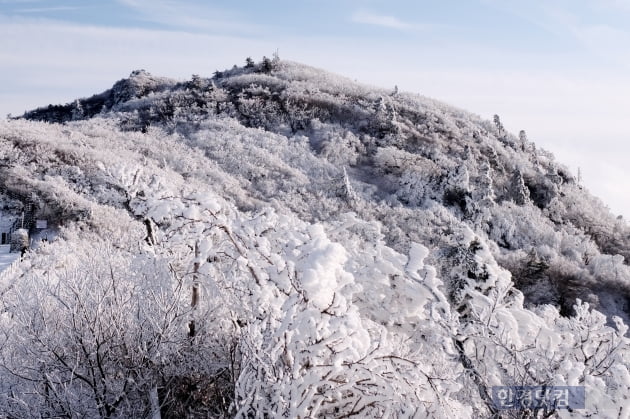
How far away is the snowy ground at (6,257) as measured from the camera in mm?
16984

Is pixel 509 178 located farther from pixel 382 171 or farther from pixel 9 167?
pixel 9 167

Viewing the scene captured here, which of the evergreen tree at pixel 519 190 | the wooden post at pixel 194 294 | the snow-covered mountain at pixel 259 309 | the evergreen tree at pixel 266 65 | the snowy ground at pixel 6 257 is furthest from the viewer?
the evergreen tree at pixel 266 65

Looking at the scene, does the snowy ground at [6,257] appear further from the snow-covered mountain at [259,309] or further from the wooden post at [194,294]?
the wooden post at [194,294]

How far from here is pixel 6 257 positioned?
18.1 meters

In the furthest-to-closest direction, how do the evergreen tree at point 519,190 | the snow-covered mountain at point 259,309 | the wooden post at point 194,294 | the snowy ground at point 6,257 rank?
the evergreen tree at point 519,190 → the snowy ground at point 6,257 → the wooden post at point 194,294 → the snow-covered mountain at point 259,309

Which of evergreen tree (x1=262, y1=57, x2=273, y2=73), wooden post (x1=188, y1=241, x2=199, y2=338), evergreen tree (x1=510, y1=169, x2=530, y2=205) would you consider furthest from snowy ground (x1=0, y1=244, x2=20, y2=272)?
evergreen tree (x1=262, y1=57, x2=273, y2=73)

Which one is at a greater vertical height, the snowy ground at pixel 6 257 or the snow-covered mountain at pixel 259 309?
the snow-covered mountain at pixel 259 309

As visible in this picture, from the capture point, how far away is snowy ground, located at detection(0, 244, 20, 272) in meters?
17.0

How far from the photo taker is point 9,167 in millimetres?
A: 29188

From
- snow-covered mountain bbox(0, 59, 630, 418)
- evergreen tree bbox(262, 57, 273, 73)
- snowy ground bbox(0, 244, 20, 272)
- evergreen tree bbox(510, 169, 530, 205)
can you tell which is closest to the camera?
snow-covered mountain bbox(0, 59, 630, 418)

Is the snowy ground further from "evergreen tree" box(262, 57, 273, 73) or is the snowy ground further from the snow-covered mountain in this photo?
"evergreen tree" box(262, 57, 273, 73)

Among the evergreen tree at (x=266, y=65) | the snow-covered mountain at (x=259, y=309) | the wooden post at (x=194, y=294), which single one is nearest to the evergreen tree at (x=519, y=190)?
the snow-covered mountain at (x=259, y=309)

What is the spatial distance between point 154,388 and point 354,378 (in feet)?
10.4

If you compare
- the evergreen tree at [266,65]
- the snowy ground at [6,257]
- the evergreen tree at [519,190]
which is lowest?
the evergreen tree at [519,190]
